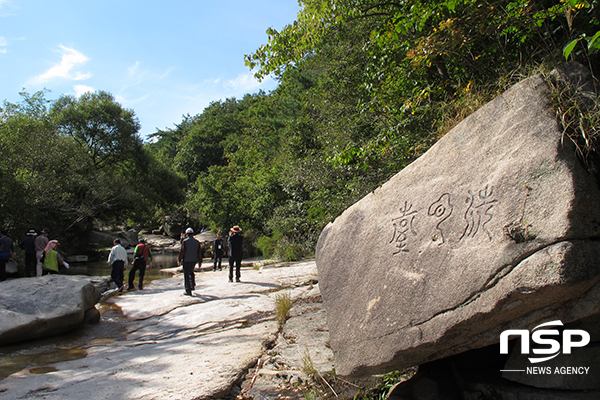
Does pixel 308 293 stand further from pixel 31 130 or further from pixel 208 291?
pixel 31 130

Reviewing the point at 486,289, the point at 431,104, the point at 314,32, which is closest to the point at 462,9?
the point at 431,104

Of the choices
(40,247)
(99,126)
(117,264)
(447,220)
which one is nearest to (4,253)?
(40,247)

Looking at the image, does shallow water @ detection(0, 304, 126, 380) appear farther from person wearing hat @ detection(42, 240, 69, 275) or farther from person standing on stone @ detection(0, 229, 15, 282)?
person standing on stone @ detection(0, 229, 15, 282)

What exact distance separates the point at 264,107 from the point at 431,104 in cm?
3613

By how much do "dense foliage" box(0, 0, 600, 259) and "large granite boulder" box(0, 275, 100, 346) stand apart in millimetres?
5511

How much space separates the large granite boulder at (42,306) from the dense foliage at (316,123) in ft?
18.1

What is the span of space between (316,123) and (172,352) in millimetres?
13322

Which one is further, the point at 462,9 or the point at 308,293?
the point at 308,293

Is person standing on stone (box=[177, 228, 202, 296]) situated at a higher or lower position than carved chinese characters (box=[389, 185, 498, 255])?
lower

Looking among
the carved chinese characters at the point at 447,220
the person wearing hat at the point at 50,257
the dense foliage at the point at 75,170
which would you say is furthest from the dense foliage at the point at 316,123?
the person wearing hat at the point at 50,257

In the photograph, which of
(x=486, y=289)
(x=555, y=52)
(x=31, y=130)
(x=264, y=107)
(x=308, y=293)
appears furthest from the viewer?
(x=264, y=107)

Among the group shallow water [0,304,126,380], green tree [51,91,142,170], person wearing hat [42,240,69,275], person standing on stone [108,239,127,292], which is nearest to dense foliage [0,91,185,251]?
green tree [51,91,142,170]

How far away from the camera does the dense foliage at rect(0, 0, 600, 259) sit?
4465 mm

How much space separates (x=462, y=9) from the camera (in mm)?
4938
